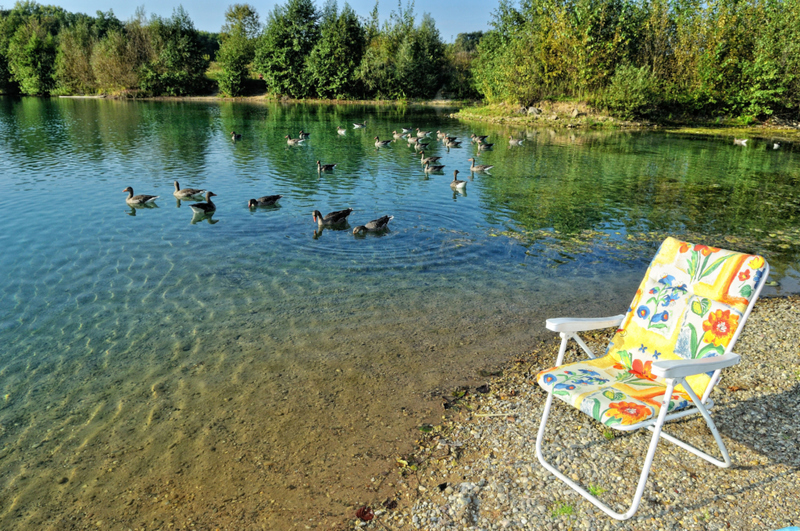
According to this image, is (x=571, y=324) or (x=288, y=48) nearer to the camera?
(x=571, y=324)

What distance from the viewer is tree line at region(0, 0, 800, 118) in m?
Result: 43.2

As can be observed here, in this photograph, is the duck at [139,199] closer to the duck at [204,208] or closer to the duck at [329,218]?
the duck at [204,208]

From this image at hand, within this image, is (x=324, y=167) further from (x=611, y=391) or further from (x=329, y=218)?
(x=611, y=391)

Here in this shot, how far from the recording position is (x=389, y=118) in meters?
47.9

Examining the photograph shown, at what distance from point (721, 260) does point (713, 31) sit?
171 feet

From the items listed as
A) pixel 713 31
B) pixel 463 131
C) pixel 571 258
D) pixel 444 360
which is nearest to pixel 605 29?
pixel 713 31

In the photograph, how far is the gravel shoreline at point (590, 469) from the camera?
3.84 metres

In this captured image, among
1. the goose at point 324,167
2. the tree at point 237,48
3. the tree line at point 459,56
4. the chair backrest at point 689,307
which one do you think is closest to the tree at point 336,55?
the tree line at point 459,56

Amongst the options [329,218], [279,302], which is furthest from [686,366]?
[329,218]

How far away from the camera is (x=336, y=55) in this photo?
2894 inches

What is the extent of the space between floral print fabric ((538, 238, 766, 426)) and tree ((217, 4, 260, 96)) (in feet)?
270

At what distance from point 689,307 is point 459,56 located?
90.8 m

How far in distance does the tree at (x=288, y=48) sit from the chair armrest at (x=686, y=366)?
257 ft

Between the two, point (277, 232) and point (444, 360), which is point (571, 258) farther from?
point (277, 232)
